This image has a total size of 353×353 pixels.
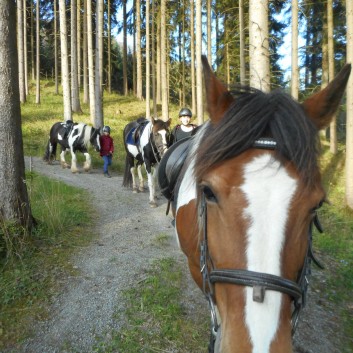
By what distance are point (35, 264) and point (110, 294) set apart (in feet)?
4.10

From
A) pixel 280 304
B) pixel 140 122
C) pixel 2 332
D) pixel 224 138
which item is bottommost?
pixel 2 332

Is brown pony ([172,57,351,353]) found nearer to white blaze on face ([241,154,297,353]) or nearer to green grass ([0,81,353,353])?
white blaze on face ([241,154,297,353])

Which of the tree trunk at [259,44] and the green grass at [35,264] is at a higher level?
the tree trunk at [259,44]

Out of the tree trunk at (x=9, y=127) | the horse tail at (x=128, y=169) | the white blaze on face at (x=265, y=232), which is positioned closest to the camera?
the white blaze on face at (x=265, y=232)

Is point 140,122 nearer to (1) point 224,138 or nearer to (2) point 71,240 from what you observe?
(2) point 71,240

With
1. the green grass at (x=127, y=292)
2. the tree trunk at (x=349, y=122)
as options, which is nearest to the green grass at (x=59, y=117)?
the green grass at (x=127, y=292)

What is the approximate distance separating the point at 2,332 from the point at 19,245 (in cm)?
140

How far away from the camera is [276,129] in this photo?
5.55ft

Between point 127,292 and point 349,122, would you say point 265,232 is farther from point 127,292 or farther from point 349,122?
point 349,122

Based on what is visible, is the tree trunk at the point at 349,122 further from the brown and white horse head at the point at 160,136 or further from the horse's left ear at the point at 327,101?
the horse's left ear at the point at 327,101

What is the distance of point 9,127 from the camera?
482 centimetres

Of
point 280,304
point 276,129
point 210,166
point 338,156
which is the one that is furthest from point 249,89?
point 338,156

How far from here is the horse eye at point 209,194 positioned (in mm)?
1675

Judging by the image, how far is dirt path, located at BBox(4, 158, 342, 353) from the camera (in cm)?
360
